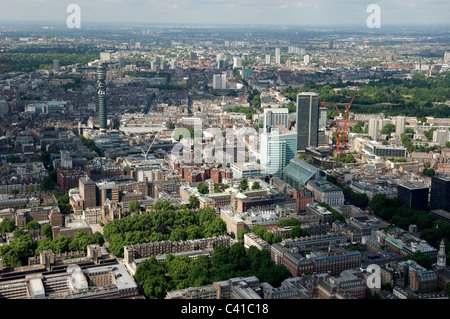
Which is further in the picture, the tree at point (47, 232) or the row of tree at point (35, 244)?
Answer: the tree at point (47, 232)

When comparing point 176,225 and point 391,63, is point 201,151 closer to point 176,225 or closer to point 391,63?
point 176,225

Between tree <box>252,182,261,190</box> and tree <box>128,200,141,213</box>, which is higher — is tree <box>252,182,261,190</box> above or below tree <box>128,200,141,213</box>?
above

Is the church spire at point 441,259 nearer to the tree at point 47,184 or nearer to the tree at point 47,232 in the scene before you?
the tree at point 47,232

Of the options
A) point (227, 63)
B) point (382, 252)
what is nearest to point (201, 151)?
point (382, 252)

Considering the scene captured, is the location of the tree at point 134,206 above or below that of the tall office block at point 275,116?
below

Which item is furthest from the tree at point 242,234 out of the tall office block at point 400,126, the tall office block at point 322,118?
the tall office block at point 400,126

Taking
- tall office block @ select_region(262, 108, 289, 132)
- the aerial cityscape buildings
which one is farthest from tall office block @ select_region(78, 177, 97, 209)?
tall office block @ select_region(262, 108, 289, 132)

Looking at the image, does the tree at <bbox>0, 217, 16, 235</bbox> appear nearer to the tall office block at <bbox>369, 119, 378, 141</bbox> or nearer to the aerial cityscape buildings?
the aerial cityscape buildings

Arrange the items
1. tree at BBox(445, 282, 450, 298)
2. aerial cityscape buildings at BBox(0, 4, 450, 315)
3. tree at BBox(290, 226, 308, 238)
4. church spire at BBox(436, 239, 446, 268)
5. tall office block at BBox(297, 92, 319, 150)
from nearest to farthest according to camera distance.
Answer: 1. tree at BBox(445, 282, 450, 298)
2. aerial cityscape buildings at BBox(0, 4, 450, 315)
3. church spire at BBox(436, 239, 446, 268)
4. tree at BBox(290, 226, 308, 238)
5. tall office block at BBox(297, 92, 319, 150)
